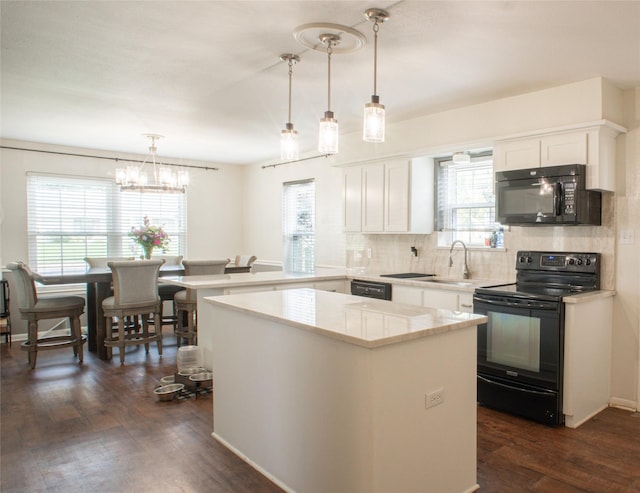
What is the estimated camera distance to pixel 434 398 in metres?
2.02

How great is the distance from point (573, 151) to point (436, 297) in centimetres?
148

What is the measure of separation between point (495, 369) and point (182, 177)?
4.05m

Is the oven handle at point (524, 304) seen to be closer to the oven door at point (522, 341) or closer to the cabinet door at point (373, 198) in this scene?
the oven door at point (522, 341)

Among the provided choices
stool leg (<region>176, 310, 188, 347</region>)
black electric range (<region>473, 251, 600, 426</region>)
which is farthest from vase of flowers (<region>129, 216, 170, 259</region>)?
black electric range (<region>473, 251, 600, 426</region>)

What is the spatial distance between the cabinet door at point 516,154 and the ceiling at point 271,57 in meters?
0.40

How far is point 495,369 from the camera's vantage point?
11.0ft

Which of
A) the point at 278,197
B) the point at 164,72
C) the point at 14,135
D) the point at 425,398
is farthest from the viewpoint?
the point at 278,197

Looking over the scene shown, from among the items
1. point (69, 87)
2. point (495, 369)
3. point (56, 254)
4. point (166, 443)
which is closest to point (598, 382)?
point (495, 369)

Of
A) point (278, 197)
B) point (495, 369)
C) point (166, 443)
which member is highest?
point (278, 197)

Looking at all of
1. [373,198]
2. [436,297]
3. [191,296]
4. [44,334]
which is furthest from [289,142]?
[44,334]

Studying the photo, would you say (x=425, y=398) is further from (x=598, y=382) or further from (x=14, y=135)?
(x=14, y=135)

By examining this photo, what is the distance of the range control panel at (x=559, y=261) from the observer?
3.46 m

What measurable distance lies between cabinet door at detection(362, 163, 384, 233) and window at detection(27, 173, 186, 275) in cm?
274

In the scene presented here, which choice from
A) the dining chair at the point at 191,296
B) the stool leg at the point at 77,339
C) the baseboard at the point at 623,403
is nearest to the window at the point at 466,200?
the baseboard at the point at 623,403
